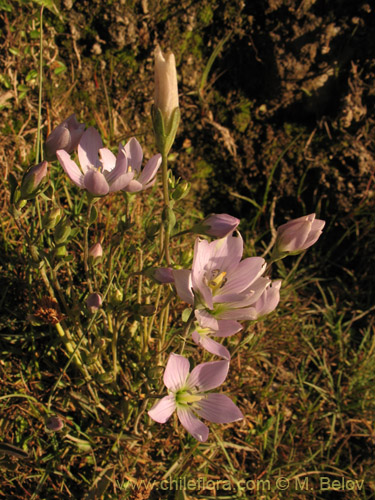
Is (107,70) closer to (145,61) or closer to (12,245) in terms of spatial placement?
A: (145,61)

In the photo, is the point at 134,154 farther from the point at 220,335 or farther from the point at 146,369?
the point at 146,369

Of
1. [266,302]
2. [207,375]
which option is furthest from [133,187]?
[207,375]

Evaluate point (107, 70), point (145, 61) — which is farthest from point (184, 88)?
point (107, 70)

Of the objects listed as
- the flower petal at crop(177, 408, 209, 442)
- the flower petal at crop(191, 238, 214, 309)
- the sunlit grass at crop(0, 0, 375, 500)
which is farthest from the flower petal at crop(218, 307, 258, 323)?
the flower petal at crop(177, 408, 209, 442)

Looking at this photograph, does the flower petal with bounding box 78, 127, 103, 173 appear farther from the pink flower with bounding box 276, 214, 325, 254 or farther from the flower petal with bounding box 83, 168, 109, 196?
the pink flower with bounding box 276, 214, 325, 254

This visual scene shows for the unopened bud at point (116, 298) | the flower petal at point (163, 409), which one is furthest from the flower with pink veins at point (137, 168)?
the flower petal at point (163, 409)

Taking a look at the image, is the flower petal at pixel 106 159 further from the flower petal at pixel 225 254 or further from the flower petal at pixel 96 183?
the flower petal at pixel 225 254
